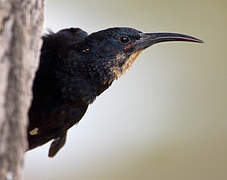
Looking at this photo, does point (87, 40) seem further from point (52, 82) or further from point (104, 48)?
point (52, 82)

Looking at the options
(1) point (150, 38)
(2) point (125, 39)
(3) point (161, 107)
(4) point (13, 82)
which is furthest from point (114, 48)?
(3) point (161, 107)

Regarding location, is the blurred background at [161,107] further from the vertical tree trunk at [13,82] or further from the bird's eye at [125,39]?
the vertical tree trunk at [13,82]

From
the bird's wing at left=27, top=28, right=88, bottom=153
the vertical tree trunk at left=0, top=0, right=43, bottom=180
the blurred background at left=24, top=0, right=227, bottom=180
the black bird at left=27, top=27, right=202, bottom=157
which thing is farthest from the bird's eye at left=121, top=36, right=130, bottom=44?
the blurred background at left=24, top=0, right=227, bottom=180

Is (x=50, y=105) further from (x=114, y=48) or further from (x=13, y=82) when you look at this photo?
(x=13, y=82)

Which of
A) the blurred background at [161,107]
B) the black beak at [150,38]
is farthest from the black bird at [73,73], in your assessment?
the blurred background at [161,107]

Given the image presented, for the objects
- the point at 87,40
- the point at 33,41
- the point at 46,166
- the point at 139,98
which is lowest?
the point at 46,166

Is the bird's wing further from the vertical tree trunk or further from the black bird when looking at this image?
the vertical tree trunk

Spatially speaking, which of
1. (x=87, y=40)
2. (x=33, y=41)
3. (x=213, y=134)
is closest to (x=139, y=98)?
(x=213, y=134)
